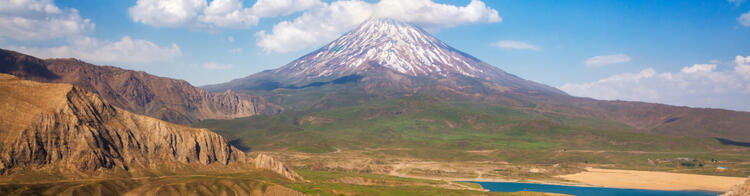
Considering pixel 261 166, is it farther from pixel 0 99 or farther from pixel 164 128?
pixel 0 99

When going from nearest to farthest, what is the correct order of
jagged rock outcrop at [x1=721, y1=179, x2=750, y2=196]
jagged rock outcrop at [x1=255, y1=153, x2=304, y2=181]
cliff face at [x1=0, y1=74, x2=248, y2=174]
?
jagged rock outcrop at [x1=721, y1=179, x2=750, y2=196] → cliff face at [x1=0, y1=74, x2=248, y2=174] → jagged rock outcrop at [x1=255, y1=153, x2=304, y2=181]

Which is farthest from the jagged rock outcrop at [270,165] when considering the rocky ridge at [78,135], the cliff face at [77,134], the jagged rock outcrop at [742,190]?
the jagged rock outcrop at [742,190]

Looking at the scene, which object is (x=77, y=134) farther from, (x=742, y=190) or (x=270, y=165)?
(x=742, y=190)

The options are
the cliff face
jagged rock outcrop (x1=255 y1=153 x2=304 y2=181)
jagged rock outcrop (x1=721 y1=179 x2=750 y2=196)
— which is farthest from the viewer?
jagged rock outcrop (x1=255 y1=153 x2=304 y2=181)

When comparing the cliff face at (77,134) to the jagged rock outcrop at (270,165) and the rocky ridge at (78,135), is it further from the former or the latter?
the jagged rock outcrop at (270,165)

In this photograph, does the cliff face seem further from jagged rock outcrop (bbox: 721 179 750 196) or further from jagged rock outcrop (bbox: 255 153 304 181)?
jagged rock outcrop (bbox: 721 179 750 196)

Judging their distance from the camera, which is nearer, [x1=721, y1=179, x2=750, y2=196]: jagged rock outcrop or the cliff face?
[x1=721, y1=179, x2=750, y2=196]: jagged rock outcrop

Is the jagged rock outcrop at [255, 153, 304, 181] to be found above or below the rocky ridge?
below

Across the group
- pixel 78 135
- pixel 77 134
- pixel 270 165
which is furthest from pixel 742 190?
pixel 77 134

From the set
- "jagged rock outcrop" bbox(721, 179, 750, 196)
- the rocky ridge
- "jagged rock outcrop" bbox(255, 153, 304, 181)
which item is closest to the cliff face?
the rocky ridge
